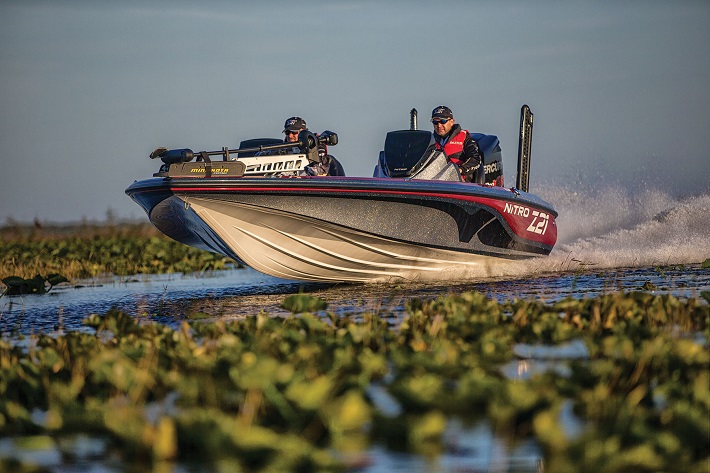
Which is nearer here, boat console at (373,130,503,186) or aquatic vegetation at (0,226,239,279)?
boat console at (373,130,503,186)

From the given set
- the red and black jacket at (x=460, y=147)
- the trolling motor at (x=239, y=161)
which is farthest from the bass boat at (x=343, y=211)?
the red and black jacket at (x=460, y=147)

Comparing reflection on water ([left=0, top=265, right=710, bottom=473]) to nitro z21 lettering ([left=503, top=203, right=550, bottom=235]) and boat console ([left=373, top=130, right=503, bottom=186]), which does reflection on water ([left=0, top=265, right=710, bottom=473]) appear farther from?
boat console ([left=373, top=130, right=503, bottom=186])

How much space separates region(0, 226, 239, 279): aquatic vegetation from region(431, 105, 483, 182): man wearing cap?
207 inches

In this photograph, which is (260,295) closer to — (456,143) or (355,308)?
(355,308)

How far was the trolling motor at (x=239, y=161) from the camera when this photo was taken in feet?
29.3

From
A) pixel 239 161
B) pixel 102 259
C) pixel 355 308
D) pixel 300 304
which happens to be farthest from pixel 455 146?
pixel 102 259

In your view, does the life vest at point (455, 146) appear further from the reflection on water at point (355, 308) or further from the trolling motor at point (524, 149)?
the reflection on water at point (355, 308)

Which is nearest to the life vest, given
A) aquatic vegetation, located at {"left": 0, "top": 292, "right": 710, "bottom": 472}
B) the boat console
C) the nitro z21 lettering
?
the boat console

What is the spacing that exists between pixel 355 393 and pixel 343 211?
562cm

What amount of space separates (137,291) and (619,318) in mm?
6742

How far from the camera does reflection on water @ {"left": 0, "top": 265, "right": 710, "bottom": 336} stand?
8.11m

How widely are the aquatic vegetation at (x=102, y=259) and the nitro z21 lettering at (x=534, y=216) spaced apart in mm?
5708

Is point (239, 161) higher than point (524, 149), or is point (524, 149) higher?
point (524, 149)

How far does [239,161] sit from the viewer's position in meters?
9.08
